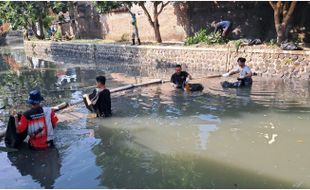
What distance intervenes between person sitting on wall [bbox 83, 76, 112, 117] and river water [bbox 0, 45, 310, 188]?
0.28 metres

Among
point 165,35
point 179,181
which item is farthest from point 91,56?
point 179,181

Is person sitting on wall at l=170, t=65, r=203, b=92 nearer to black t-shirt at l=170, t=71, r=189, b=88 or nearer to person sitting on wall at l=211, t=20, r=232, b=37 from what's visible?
black t-shirt at l=170, t=71, r=189, b=88

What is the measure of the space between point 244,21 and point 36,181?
18069 mm

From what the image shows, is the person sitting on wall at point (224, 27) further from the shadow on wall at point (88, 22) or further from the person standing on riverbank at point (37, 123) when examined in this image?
the shadow on wall at point (88, 22)

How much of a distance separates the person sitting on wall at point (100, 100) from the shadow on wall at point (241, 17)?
12.1 meters

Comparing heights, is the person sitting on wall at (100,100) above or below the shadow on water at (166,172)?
above

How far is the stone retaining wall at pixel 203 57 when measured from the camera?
16.6m

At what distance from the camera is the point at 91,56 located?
31.5m

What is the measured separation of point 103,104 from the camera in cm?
1092

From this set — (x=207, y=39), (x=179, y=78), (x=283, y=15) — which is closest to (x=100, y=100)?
(x=179, y=78)

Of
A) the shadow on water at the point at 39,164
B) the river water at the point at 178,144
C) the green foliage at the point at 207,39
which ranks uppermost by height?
the green foliage at the point at 207,39

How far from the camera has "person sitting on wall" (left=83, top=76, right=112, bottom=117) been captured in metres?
10.6

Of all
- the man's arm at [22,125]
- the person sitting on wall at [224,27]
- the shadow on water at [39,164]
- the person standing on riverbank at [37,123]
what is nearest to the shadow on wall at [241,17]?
the person sitting on wall at [224,27]

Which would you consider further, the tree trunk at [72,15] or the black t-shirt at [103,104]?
the tree trunk at [72,15]
